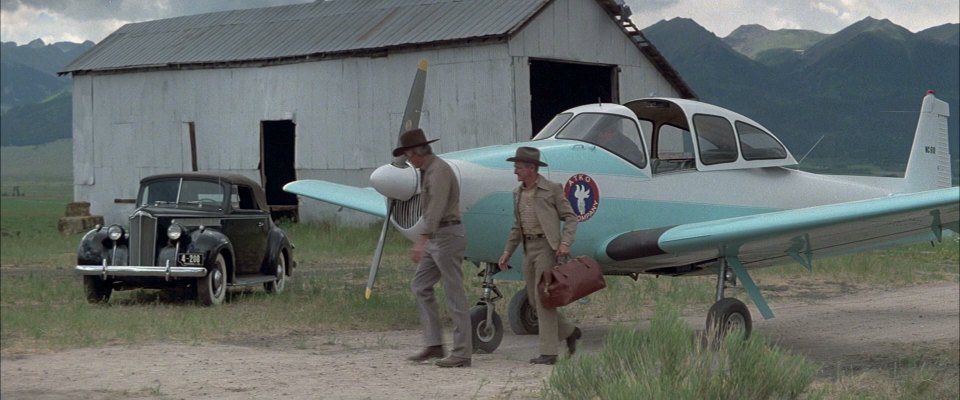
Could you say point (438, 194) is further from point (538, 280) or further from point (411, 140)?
point (538, 280)

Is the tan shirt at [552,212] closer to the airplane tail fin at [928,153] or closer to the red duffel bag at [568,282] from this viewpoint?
the red duffel bag at [568,282]

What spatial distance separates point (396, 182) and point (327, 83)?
57.9 feet

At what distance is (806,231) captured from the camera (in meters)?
10.6

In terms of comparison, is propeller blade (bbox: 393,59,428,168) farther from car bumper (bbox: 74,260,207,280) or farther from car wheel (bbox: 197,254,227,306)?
car wheel (bbox: 197,254,227,306)

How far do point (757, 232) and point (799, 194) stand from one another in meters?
2.26

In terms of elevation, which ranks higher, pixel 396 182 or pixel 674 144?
pixel 674 144

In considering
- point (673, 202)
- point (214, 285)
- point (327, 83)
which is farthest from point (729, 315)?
point (327, 83)

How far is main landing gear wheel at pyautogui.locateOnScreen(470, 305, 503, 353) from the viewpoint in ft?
35.3

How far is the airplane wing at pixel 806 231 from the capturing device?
9969 mm

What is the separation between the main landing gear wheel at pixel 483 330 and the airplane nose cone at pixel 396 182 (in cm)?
134

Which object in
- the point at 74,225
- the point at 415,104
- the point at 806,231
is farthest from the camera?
the point at 74,225

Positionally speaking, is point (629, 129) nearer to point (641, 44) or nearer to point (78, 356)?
point (78, 356)

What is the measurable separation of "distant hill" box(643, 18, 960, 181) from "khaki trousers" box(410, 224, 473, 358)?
74.4m

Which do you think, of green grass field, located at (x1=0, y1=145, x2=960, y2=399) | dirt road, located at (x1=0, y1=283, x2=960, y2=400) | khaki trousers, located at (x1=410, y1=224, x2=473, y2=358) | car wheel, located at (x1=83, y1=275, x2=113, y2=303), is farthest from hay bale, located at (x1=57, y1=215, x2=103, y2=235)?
Answer: khaki trousers, located at (x1=410, y1=224, x2=473, y2=358)
